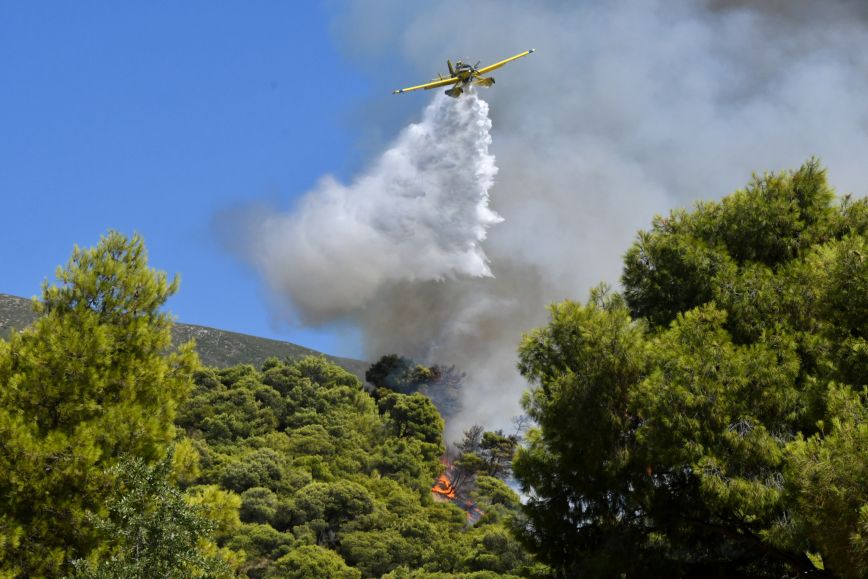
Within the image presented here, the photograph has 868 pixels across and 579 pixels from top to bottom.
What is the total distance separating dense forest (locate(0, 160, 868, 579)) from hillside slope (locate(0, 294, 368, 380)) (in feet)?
370

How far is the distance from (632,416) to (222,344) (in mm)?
134303

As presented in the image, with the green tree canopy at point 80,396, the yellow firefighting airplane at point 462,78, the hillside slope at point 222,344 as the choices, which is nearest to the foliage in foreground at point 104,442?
the green tree canopy at point 80,396

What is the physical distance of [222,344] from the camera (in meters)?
145

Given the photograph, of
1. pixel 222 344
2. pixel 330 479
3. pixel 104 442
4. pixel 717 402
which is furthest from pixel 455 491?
pixel 222 344

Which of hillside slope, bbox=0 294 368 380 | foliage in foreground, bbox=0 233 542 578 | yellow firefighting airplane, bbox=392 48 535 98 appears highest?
hillside slope, bbox=0 294 368 380

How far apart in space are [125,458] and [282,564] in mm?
28782

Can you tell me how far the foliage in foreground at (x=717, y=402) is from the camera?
12.8m

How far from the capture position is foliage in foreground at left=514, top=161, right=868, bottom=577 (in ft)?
41.9

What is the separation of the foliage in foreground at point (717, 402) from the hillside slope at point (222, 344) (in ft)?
369

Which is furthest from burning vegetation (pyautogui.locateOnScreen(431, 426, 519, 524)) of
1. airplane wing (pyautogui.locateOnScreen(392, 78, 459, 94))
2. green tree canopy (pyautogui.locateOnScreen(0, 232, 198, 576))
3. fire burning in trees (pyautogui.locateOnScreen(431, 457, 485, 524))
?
green tree canopy (pyautogui.locateOnScreen(0, 232, 198, 576))

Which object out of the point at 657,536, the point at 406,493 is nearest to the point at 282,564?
the point at 406,493

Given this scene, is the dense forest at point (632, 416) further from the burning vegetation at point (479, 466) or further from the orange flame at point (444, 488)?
the burning vegetation at point (479, 466)

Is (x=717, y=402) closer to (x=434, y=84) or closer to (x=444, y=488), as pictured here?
(x=434, y=84)

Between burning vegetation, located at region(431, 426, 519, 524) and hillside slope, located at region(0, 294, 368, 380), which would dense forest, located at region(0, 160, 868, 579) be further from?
hillside slope, located at region(0, 294, 368, 380)
